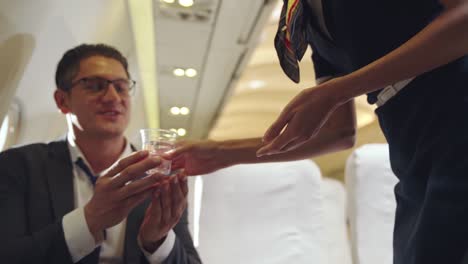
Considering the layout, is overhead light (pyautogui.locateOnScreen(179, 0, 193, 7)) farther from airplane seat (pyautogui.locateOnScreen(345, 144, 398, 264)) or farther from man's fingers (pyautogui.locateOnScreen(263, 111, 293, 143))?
man's fingers (pyautogui.locateOnScreen(263, 111, 293, 143))

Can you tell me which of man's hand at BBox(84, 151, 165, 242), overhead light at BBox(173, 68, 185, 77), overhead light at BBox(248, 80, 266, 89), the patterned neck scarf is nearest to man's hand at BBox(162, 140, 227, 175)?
man's hand at BBox(84, 151, 165, 242)

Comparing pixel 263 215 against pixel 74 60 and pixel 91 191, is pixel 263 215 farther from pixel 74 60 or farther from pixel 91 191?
pixel 74 60

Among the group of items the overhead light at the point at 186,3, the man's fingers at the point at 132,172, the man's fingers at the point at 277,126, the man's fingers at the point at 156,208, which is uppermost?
the overhead light at the point at 186,3

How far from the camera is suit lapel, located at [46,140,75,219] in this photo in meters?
1.19

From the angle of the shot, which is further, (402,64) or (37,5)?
(37,5)

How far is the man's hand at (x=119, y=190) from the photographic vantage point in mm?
960

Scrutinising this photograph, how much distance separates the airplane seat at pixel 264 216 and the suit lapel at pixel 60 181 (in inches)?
28.0

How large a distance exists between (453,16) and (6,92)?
4.43ft

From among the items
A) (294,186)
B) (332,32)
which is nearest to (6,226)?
(332,32)

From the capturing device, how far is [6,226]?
3.49ft

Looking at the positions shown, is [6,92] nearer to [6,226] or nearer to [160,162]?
[6,226]

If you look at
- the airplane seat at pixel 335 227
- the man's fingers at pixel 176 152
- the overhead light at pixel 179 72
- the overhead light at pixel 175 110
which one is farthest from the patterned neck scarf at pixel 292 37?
the overhead light at pixel 175 110

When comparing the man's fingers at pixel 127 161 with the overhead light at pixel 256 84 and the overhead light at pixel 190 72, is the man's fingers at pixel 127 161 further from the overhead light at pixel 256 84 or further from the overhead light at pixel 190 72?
the overhead light at pixel 256 84

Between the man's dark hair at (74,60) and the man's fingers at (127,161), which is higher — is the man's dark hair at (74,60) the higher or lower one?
the higher one
